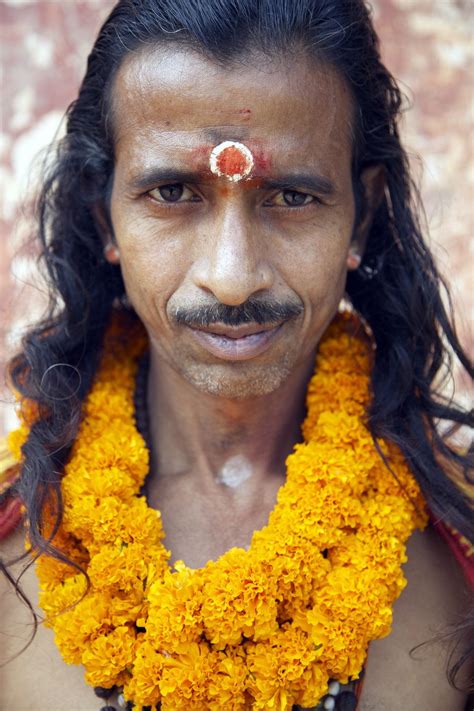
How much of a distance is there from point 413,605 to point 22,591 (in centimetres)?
104

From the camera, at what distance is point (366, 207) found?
103 inches

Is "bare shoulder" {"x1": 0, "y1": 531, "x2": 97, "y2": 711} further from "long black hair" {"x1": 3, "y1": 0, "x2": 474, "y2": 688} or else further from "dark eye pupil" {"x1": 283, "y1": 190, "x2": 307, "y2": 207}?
"dark eye pupil" {"x1": 283, "y1": 190, "x2": 307, "y2": 207}

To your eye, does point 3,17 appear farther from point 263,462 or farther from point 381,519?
point 381,519

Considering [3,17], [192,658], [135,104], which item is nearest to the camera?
[192,658]

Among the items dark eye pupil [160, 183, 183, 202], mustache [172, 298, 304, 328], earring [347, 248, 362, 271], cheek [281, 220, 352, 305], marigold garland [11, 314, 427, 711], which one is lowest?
marigold garland [11, 314, 427, 711]

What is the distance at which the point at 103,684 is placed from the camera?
219 cm

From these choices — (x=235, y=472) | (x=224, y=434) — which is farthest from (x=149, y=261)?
(x=235, y=472)

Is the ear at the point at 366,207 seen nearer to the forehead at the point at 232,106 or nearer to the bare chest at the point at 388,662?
the forehead at the point at 232,106

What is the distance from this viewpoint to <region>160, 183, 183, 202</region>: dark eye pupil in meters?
2.27

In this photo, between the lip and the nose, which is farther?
the lip

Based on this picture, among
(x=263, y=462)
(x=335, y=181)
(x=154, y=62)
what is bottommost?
(x=263, y=462)

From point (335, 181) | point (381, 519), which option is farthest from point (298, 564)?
point (335, 181)

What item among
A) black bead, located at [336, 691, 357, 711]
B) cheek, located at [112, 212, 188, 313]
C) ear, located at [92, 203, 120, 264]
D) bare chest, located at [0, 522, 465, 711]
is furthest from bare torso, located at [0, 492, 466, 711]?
ear, located at [92, 203, 120, 264]

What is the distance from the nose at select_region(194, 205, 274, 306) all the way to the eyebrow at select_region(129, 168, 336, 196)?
106 mm
